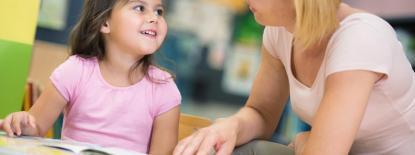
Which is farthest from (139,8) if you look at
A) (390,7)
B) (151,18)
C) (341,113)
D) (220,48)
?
(390,7)

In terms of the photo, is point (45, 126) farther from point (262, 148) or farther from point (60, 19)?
point (60, 19)

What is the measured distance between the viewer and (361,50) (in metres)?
0.85

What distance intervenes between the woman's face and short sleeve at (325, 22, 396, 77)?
0.11 m

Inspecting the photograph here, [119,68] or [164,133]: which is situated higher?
[119,68]

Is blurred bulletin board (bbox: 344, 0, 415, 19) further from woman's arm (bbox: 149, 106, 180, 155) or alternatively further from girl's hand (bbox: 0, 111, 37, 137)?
girl's hand (bbox: 0, 111, 37, 137)

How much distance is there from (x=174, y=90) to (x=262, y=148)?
232mm

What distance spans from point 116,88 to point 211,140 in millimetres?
342

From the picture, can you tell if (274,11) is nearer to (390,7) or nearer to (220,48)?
(220,48)

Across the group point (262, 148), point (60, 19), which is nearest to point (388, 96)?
point (262, 148)

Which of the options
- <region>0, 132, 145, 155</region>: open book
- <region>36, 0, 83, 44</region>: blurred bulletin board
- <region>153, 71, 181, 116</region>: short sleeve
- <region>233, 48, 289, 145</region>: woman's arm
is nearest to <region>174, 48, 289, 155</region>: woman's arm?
<region>233, 48, 289, 145</region>: woman's arm

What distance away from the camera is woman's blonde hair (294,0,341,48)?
89 centimetres

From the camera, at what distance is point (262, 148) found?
110cm

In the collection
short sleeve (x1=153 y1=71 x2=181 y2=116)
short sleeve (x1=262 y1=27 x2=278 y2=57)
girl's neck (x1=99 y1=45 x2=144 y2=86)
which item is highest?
short sleeve (x1=262 y1=27 x2=278 y2=57)

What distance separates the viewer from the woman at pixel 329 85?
2.71 ft
